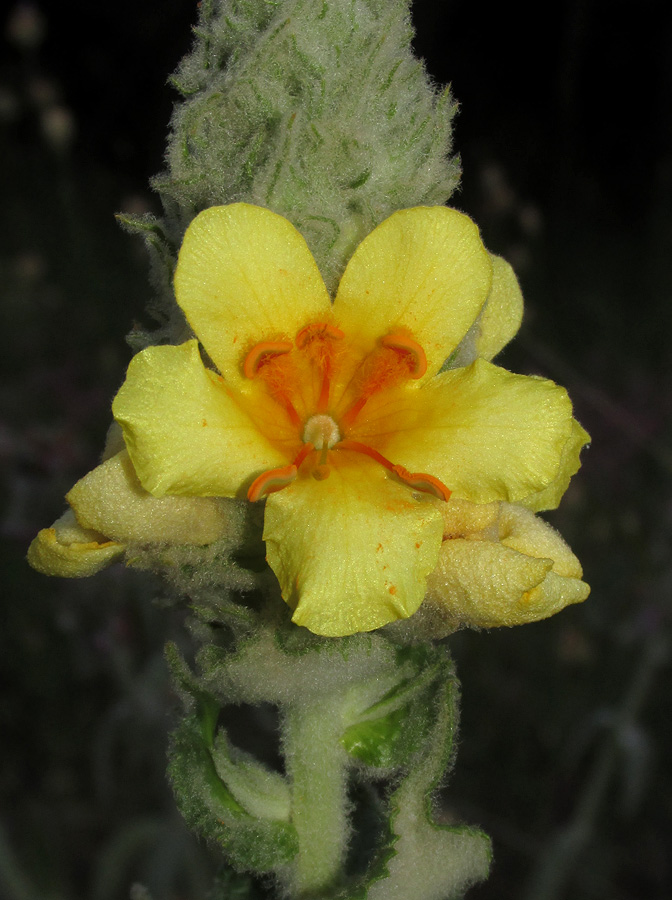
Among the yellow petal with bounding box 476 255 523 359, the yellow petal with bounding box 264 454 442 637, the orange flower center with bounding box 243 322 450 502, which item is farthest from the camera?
the yellow petal with bounding box 476 255 523 359

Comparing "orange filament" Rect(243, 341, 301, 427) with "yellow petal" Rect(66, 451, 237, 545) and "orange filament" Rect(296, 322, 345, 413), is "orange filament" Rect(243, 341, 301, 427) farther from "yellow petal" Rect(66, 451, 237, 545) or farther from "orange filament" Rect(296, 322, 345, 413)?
"yellow petal" Rect(66, 451, 237, 545)

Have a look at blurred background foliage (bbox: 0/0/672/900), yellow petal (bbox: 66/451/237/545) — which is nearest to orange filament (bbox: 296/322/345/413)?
yellow petal (bbox: 66/451/237/545)

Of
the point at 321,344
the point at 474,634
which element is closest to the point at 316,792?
the point at 321,344

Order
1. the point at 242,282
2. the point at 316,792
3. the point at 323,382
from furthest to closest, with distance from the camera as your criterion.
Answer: the point at 316,792, the point at 323,382, the point at 242,282

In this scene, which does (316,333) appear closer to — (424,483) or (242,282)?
(242,282)

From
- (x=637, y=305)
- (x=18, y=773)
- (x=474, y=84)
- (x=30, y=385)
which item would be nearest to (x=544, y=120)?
(x=474, y=84)

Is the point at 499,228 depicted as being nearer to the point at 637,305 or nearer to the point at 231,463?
the point at 637,305

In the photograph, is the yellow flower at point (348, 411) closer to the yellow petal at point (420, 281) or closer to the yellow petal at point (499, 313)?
the yellow petal at point (420, 281)
